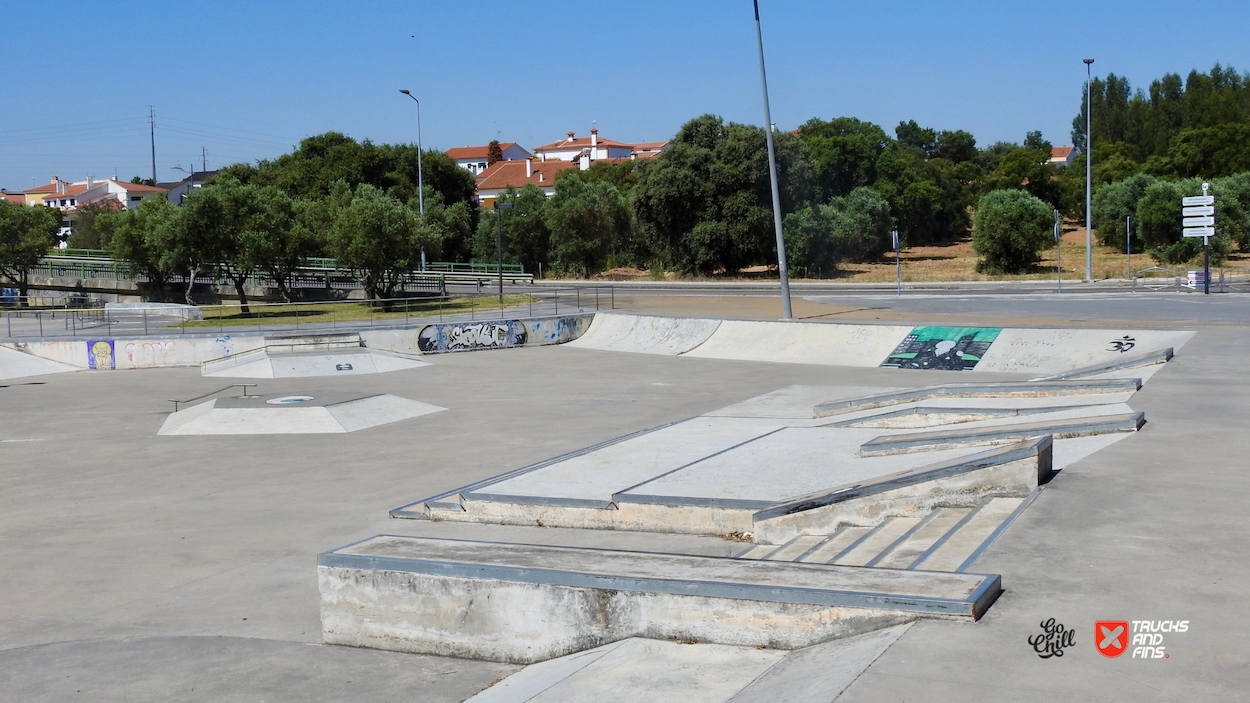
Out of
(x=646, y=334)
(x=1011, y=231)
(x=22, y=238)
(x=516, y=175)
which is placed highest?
(x=516, y=175)

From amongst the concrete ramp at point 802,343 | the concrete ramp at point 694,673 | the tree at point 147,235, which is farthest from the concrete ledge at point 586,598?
the tree at point 147,235

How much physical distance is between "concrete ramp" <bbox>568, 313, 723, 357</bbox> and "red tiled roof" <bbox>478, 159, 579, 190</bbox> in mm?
96611

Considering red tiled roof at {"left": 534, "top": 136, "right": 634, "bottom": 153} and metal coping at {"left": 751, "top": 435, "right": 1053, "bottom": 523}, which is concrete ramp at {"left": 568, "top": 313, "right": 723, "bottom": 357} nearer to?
metal coping at {"left": 751, "top": 435, "right": 1053, "bottom": 523}

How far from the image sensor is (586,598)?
6879 mm

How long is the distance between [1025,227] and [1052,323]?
32333mm

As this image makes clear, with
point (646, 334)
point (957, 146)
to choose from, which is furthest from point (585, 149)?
point (646, 334)

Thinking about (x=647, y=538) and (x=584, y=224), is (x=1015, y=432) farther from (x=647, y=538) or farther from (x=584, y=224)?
(x=584, y=224)

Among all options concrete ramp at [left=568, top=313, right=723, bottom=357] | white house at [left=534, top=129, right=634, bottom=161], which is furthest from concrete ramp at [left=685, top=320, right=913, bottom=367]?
white house at [left=534, top=129, right=634, bottom=161]

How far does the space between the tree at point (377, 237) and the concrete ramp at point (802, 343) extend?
20990 millimetres

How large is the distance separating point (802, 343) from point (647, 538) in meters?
17.7

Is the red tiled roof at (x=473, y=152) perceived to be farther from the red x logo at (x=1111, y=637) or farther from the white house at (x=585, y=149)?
the red x logo at (x=1111, y=637)

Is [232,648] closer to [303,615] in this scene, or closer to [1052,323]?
[303,615]

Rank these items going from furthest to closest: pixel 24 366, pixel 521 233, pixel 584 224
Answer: pixel 521 233 → pixel 584 224 → pixel 24 366

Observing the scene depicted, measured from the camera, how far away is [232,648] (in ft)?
26.1
